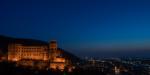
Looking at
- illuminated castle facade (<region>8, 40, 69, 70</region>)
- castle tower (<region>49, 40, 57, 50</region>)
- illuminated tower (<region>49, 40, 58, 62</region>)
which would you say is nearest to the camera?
illuminated castle facade (<region>8, 40, 69, 70</region>)

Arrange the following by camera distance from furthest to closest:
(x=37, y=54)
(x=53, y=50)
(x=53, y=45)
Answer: (x=53, y=45)
(x=53, y=50)
(x=37, y=54)

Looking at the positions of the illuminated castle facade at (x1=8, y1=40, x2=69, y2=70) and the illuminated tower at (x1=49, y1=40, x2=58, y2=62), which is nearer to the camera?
the illuminated castle facade at (x1=8, y1=40, x2=69, y2=70)

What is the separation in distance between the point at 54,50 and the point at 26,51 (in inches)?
255

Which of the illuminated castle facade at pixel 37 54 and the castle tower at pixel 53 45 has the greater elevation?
the castle tower at pixel 53 45

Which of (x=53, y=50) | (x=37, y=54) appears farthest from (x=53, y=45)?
(x=37, y=54)

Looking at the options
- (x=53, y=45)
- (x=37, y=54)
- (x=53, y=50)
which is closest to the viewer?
(x=37, y=54)

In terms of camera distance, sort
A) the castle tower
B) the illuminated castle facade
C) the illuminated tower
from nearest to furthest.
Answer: the illuminated castle facade → the illuminated tower → the castle tower

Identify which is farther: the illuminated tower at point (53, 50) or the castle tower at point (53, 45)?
the castle tower at point (53, 45)

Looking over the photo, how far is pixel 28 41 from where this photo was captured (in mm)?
119000

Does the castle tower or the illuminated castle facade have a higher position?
the castle tower

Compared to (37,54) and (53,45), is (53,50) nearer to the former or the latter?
(53,45)

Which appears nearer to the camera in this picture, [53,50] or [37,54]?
[37,54]

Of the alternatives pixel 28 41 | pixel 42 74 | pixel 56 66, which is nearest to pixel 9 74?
pixel 42 74

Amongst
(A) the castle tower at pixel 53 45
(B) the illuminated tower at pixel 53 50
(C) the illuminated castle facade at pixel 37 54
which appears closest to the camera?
(C) the illuminated castle facade at pixel 37 54
